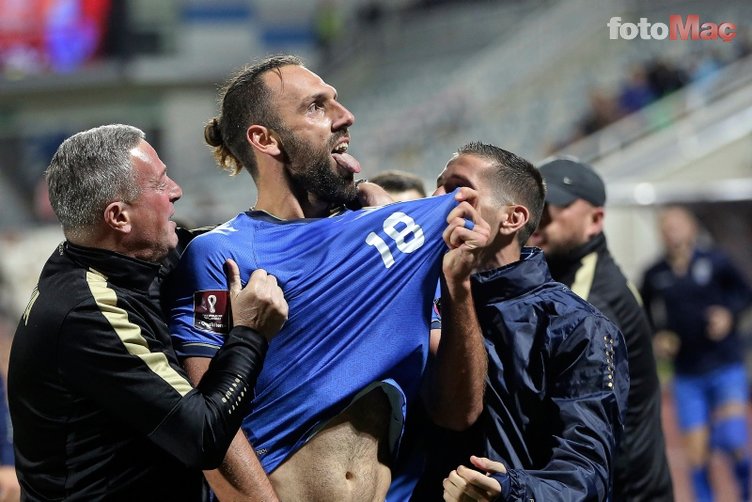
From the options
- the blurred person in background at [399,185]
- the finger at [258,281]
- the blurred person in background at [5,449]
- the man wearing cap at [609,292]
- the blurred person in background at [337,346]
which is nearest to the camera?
the finger at [258,281]

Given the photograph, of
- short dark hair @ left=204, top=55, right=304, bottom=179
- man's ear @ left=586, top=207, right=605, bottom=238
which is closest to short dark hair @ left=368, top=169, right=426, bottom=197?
man's ear @ left=586, top=207, right=605, bottom=238

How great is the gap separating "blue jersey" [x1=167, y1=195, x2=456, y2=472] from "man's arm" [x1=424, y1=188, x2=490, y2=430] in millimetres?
84

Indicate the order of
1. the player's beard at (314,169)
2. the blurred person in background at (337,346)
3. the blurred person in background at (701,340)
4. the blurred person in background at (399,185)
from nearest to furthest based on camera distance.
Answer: the blurred person in background at (337,346)
the player's beard at (314,169)
the blurred person in background at (399,185)
the blurred person in background at (701,340)

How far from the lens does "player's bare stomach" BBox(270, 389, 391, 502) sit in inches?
123

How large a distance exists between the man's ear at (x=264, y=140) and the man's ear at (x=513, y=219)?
72cm

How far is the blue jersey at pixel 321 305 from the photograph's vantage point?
310 centimetres

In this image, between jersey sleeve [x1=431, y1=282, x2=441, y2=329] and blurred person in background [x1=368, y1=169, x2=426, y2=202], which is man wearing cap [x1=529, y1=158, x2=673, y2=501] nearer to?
blurred person in background [x1=368, y1=169, x2=426, y2=202]

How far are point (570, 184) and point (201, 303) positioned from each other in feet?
8.11

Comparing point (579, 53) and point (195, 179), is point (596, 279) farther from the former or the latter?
point (195, 179)

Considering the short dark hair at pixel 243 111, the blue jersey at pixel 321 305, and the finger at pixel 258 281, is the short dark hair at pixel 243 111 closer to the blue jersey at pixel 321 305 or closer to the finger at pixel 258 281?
the blue jersey at pixel 321 305

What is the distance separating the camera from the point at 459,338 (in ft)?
10.2

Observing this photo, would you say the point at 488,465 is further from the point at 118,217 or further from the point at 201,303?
the point at 118,217

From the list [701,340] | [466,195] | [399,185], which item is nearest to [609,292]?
[399,185]

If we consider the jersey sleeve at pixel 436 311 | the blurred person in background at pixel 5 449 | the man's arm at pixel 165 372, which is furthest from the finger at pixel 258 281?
the blurred person in background at pixel 5 449
